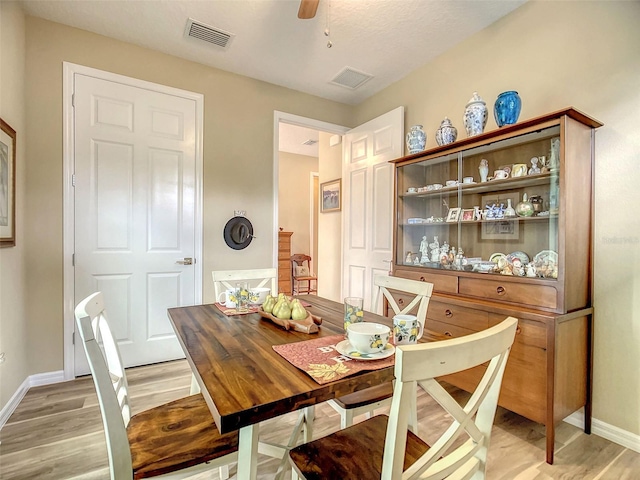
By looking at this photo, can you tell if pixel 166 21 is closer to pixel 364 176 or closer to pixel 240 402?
pixel 364 176

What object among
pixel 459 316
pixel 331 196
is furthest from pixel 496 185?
pixel 331 196

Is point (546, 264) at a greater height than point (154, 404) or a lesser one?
greater

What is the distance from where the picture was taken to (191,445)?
1.07 m

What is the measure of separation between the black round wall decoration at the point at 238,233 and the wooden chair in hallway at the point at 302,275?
2.80m

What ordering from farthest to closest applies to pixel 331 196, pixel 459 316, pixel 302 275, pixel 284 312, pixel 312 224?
1. pixel 312 224
2. pixel 302 275
3. pixel 331 196
4. pixel 459 316
5. pixel 284 312

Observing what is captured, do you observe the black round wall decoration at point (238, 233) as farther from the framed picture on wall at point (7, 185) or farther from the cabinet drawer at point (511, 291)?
A: the cabinet drawer at point (511, 291)

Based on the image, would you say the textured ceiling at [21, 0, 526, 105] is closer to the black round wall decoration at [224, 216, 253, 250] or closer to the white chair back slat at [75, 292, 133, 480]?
the black round wall decoration at [224, 216, 253, 250]

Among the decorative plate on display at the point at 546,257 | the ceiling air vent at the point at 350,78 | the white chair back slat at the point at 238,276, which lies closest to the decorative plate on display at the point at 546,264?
the decorative plate on display at the point at 546,257

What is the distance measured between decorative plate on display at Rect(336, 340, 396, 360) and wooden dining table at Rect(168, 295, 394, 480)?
0.06 meters

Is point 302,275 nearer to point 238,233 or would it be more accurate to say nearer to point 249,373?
point 238,233

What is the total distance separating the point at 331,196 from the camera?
4340mm

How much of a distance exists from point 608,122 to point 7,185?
3.67 meters

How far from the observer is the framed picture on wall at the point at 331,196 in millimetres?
4184

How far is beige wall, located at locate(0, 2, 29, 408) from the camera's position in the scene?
1.94 m
